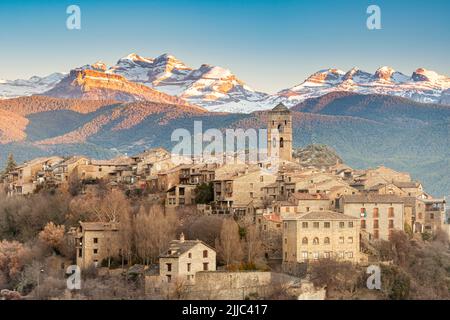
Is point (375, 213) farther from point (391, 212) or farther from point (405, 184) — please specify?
point (405, 184)

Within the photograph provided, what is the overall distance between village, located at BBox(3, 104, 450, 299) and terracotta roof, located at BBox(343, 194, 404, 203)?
45 millimetres

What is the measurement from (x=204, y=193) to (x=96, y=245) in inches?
355

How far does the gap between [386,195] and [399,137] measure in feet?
431

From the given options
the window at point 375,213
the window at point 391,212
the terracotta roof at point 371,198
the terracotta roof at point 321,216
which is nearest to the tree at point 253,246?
the terracotta roof at point 321,216

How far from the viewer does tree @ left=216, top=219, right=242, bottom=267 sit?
61656mm

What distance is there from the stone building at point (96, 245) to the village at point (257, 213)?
0.14ft

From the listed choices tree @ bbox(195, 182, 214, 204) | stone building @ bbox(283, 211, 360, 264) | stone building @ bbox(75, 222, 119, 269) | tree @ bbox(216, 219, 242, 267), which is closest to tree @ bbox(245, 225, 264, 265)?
tree @ bbox(216, 219, 242, 267)

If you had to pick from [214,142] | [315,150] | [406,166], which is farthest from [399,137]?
[315,150]

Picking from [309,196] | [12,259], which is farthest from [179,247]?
[12,259]

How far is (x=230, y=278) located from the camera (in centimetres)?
5881

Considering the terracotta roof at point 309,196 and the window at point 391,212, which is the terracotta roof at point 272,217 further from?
the window at point 391,212

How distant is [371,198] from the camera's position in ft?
220

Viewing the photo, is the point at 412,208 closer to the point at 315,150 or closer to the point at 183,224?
the point at 183,224

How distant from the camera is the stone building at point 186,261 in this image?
58781 mm
